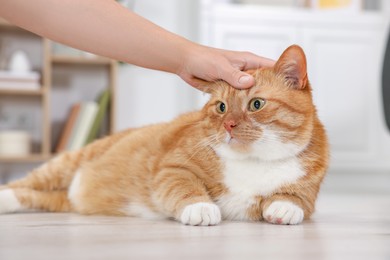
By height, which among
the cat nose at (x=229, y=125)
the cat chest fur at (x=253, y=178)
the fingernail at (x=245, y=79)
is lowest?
the cat chest fur at (x=253, y=178)

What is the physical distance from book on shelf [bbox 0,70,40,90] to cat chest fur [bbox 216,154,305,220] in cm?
250

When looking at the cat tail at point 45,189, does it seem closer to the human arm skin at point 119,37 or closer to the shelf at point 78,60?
the human arm skin at point 119,37

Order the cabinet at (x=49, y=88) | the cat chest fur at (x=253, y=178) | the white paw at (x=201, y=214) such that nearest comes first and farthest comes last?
the white paw at (x=201, y=214) < the cat chest fur at (x=253, y=178) < the cabinet at (x=49, y=88)

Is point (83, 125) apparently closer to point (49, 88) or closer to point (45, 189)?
point (49, 88)

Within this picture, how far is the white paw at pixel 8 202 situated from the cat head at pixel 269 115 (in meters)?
0.68

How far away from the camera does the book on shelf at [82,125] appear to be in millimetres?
3855

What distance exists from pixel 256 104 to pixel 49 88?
262cm

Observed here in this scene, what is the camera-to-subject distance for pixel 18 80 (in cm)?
374

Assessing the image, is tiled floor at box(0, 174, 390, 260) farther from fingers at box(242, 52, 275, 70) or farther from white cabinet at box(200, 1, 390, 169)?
white cabinet at box(200, 1, 390, 169)

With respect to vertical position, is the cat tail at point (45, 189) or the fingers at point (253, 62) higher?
the fingers at point (253, 62)

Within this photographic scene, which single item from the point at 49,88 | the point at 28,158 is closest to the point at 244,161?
the point at 28,158

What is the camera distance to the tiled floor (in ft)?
3.44

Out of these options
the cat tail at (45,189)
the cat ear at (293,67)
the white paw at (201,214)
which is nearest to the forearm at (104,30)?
the cat ear at (293,67)

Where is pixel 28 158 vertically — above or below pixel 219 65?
below
